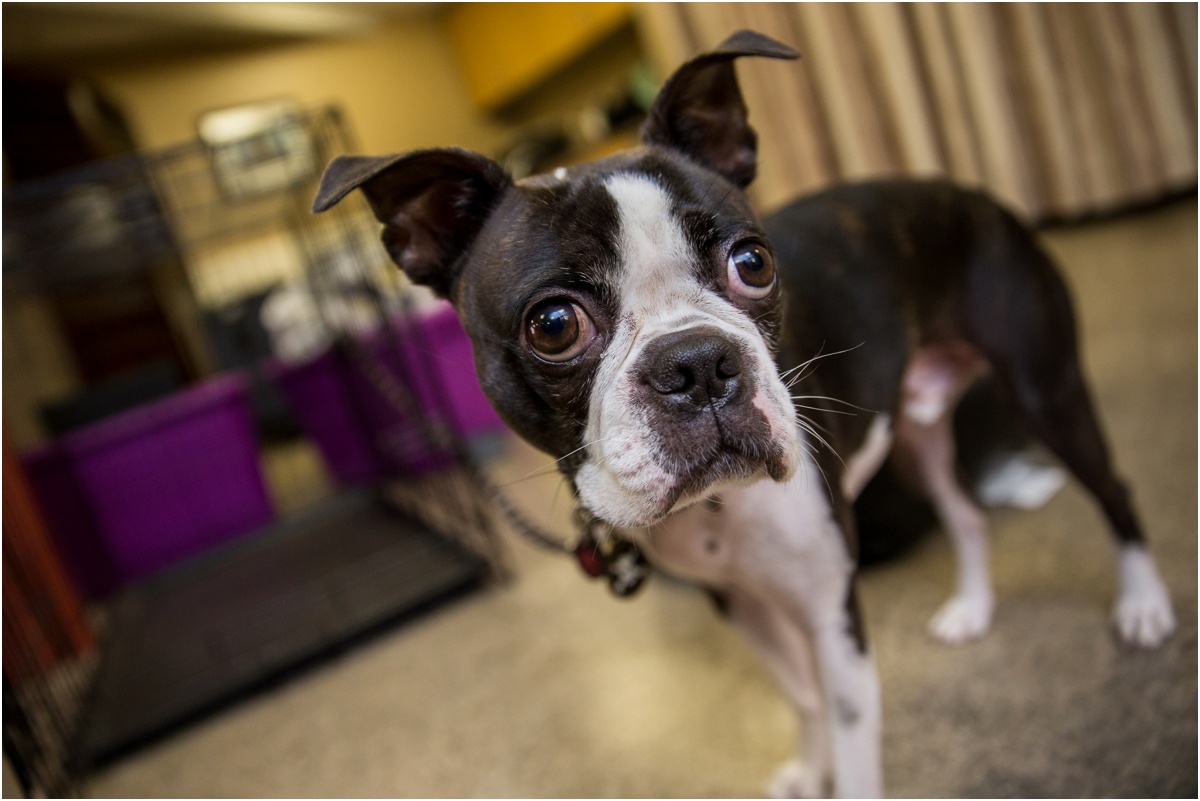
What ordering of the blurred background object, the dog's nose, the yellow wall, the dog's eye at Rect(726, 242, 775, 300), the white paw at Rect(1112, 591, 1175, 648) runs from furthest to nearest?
the yellow wall
the blurred background object
the white paw at Rect(1112, 591, 1175, 648)
the dog's eye at Rect(726, 242, 775, 300)
the dog's nose

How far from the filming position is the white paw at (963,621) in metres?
1.68

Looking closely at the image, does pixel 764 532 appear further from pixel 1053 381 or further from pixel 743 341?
pixel 1053 381

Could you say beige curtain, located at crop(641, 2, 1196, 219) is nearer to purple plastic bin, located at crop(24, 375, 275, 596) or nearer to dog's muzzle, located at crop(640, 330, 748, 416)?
purple plastic bin, located at crop(24, 375, 275, 596)

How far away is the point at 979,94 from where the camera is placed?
3.25 m

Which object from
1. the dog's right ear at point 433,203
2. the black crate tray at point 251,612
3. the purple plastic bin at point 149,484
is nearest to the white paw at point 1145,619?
the dog's right ear at point 433,203

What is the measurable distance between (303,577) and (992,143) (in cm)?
307

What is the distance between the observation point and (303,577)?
2.79 meters

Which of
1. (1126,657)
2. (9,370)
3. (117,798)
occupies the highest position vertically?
(9,370)

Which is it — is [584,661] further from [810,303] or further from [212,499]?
[212,499]

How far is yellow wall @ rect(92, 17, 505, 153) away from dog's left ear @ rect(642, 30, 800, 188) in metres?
5.94

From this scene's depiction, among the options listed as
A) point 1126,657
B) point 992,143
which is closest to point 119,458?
point 1126,657

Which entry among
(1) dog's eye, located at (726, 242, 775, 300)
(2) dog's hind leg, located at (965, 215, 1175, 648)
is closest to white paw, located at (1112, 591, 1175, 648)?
(2) dog's hind leg, located at (965, 215, 1175, 648)

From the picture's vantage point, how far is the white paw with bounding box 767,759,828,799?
4.63 feet

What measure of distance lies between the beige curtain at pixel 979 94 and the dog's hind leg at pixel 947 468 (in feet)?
6.18
